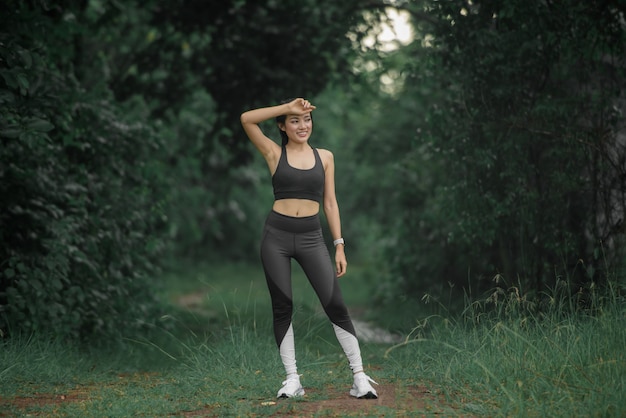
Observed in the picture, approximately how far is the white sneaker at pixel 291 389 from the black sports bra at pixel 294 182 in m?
1.34

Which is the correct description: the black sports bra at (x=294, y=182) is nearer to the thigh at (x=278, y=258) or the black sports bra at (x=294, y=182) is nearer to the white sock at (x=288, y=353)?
the thigh at (x=278, y=258)

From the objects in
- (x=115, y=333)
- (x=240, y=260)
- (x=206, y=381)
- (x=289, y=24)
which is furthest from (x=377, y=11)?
(x=240, y=260)

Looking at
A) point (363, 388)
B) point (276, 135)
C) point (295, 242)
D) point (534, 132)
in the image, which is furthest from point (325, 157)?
point (276, 135)

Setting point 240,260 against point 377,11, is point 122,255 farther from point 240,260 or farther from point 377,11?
point 240,260

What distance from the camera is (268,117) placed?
5.79 metres

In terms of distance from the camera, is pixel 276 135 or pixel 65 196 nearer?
pixel 65 196

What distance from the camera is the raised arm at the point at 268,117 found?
18.9 ft

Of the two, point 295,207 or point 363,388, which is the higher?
point 295,207

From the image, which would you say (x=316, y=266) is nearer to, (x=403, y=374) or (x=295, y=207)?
(x=295, y=207)

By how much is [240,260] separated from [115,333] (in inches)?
766

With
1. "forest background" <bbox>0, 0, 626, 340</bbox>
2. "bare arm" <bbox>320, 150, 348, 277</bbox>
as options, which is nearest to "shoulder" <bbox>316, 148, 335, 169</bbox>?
"bare arm" <bbox>320, 150, 348, 277</bbox>

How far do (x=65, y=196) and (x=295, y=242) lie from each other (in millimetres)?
4161

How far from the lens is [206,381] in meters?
6.37

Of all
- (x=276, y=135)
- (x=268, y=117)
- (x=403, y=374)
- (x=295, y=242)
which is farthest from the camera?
(x=276, y=135)
